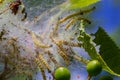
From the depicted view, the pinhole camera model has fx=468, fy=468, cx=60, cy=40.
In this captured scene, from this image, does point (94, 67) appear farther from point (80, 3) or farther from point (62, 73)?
point (80, 3)

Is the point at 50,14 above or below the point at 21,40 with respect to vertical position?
above

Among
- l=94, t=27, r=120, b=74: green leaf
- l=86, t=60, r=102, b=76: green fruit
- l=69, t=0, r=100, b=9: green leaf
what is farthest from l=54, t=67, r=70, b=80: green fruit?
l=69, t=0, r=100, b=9: green leaf

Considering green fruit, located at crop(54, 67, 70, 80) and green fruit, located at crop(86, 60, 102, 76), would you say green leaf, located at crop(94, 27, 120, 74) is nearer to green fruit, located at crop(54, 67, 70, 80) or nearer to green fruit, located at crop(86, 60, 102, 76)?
green fruit, located at crop(86, 60, 102, 76)

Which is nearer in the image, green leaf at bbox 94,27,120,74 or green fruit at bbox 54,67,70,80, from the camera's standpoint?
green fruit at bbox 54,67,70,80

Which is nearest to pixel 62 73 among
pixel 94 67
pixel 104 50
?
pixel 94 67

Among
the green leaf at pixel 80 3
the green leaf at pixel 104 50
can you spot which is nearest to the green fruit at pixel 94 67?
the green leaf at pixel 104 50

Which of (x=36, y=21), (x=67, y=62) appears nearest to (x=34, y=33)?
(x=36, y=21)

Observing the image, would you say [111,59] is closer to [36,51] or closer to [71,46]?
[71,46]
